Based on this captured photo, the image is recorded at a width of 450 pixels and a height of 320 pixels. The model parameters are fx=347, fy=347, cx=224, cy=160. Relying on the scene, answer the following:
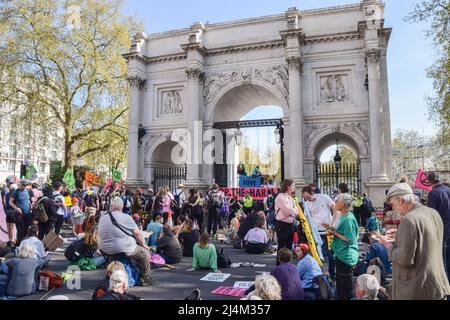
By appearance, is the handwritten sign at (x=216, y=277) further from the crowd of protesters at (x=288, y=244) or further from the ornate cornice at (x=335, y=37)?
the ornate cornice at (x=335, y=37)

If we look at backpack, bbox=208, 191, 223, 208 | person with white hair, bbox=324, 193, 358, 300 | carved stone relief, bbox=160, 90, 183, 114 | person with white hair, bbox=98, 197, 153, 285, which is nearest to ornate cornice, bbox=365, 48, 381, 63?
backpack, bbox=208, 191, 223, 208

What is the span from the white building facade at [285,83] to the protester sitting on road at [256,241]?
26.6ft

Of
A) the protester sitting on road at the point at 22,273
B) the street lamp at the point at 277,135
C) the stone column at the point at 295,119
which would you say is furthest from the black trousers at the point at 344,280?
the street lamp at the point at 277,135

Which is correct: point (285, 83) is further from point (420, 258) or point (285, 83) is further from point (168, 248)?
point (420, 258)

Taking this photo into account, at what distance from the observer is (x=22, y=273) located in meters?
6.15

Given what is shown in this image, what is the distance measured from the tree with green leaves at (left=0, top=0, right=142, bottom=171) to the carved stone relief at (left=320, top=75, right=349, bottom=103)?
16.2 m

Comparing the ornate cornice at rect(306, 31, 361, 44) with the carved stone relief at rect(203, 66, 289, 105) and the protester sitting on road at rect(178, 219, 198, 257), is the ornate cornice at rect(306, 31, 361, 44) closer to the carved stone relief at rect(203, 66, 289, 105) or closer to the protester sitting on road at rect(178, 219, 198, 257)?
the carved stone relief at rect(203, 66, 289, 105)

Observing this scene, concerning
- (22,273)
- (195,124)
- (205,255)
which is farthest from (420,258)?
(195,124)

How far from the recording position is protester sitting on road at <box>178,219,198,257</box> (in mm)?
10297

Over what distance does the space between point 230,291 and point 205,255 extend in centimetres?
195

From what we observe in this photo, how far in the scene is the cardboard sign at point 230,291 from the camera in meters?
6.24

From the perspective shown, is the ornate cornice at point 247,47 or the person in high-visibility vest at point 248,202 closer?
the person in high-visibility vest at point 248,202
